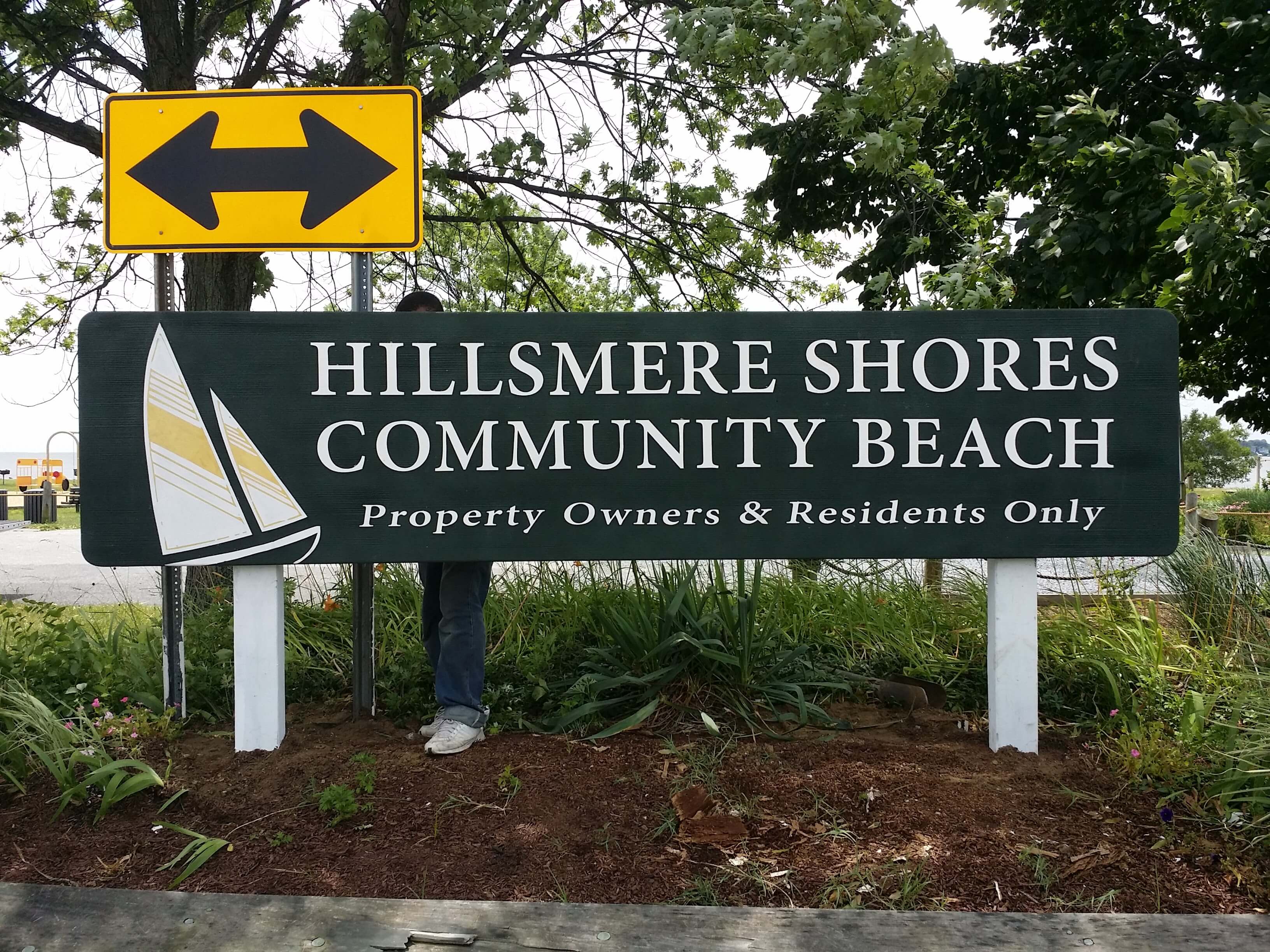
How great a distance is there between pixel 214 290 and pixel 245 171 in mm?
2388

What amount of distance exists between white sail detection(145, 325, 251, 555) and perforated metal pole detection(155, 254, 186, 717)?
329mm

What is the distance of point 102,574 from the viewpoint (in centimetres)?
805

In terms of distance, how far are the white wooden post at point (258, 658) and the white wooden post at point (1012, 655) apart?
274cm

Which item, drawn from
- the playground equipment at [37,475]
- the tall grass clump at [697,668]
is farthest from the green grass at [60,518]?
the tall grass clump at [697,668]

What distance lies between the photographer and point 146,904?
90.4 inches

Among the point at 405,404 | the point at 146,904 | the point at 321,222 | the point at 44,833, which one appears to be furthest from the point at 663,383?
the point at 44,833

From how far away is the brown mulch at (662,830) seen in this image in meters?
2.46

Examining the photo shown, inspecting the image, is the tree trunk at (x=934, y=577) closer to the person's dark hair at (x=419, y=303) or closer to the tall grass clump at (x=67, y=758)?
the person's dark hair at (x=419, y=303)

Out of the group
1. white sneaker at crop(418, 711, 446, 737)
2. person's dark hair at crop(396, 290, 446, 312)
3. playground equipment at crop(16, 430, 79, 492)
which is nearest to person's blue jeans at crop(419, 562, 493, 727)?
white sneaker at crop(418, 711, 446, 737)

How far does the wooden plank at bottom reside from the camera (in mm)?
2123

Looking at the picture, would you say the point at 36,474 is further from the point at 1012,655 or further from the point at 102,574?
the point at 1012,655

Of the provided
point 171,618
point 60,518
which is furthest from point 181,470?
point 60,518

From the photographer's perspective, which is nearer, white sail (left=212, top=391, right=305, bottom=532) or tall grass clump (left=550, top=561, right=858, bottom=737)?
white sail (left=212, top=391, right=305, bottom=532)

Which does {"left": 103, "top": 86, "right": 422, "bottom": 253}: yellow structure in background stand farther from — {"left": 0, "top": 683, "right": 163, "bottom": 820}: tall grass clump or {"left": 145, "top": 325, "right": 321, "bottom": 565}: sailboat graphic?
{"left": 0, "top": 683, "right": 163, "bottom": 820}: tall grass clump
